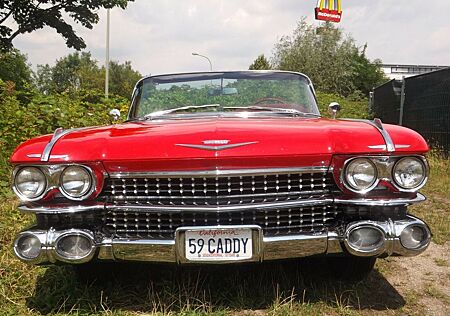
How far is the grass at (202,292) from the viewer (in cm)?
268

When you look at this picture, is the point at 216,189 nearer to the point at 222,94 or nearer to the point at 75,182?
the point at 75,182

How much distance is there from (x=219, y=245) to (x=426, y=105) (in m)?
8.11

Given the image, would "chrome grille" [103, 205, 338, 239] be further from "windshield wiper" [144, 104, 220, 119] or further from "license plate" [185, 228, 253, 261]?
"windshield wiper" [144, 104, 220, 119]

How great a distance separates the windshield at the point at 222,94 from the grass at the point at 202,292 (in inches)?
49.5

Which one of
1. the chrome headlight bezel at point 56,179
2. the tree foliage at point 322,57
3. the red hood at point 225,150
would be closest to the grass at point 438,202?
the red hood at point 225,150

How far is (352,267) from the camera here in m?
3.03

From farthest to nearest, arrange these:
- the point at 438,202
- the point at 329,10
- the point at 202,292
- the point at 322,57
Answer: the point at 322,57 < the point at 329,10 < the point at 438,202 < the point at 202,292

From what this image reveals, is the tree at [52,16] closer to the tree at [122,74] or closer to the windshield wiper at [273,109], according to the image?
the windshield wiper at [273,109]

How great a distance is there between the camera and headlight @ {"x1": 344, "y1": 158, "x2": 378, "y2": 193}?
247cm

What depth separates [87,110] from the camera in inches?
316

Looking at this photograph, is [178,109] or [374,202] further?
[178,109]

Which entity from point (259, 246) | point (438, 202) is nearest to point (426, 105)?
point (438, 202)

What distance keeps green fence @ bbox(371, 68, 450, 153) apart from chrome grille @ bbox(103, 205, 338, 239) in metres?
6.69

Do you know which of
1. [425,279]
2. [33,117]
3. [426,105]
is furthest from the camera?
[426,105]
